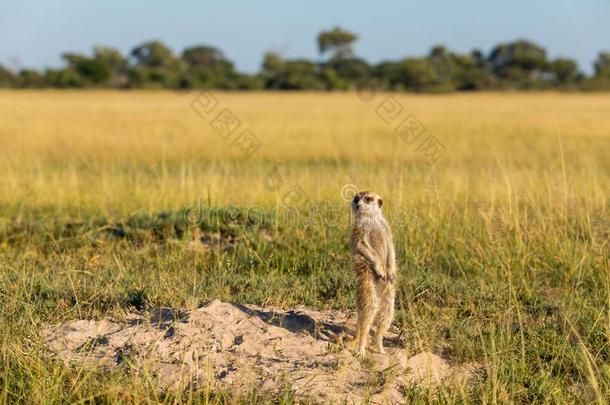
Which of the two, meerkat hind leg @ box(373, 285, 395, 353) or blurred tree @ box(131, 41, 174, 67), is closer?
meerkat hind leg @ box(373, 285, 395, 353)

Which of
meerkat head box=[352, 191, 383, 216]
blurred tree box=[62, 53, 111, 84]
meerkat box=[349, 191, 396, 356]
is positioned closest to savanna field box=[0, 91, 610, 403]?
meerkat box=[349, 191, 396, 356]

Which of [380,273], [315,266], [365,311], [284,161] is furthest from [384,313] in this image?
[284,161]

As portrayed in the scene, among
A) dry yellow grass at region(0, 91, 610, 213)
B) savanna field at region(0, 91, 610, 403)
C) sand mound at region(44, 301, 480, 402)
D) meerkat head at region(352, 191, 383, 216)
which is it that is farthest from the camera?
dry yellow grass at region(0, 91, 610, 213)

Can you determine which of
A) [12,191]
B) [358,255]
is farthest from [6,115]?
[358,255]

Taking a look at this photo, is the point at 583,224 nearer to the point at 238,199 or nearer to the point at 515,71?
the point at 238,199

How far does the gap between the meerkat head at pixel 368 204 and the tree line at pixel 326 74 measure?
53.8 meters

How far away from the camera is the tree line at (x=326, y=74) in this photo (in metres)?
61.4

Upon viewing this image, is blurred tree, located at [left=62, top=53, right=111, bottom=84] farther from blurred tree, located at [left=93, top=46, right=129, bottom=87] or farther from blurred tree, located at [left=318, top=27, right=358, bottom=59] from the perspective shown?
blurred tree, located at [left=318, top=27, right=358, bottom=59]

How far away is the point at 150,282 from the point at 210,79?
5787cm

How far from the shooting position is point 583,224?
6.88 metres

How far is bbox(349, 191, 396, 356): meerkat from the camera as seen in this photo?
4.18 metres

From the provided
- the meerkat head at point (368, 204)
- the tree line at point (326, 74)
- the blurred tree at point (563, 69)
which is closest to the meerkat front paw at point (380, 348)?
the meerkat head at point (368, 204)

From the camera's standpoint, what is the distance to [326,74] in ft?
209

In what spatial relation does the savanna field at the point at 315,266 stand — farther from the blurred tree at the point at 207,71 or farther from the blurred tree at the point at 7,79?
the blurred tree at the point at 7,79
